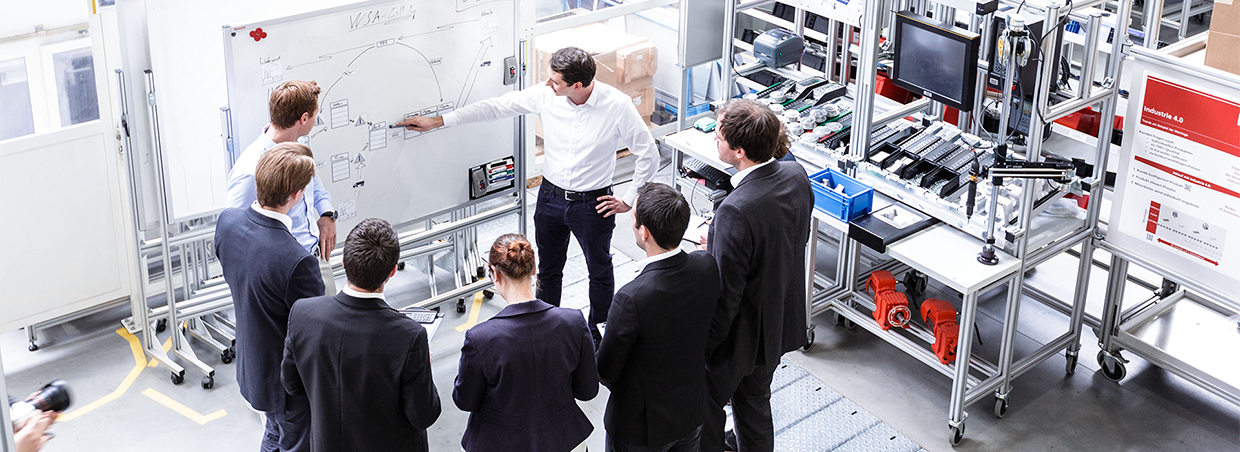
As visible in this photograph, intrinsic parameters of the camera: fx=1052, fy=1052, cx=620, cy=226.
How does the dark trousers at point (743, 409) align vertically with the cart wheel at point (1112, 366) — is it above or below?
above

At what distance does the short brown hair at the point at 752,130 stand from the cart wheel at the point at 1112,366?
7.81 feet

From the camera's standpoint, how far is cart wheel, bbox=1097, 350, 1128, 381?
498 centimetres

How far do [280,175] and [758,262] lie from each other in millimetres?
1609

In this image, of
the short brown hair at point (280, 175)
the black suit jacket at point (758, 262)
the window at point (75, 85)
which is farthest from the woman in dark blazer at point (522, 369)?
the window at point (75, 85)

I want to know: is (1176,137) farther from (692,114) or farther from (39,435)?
(39,435)

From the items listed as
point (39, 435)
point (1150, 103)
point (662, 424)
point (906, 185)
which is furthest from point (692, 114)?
point (39, 435)

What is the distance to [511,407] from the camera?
3.11 meters

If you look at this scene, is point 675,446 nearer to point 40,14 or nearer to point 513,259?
point 513,259

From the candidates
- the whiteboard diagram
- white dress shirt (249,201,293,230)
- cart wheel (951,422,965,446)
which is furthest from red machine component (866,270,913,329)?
white dress shirt (249,201,293,230)

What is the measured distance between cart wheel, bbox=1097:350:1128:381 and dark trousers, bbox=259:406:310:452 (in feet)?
12.0

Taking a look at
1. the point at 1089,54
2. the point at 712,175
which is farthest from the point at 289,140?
the point at 1089,54

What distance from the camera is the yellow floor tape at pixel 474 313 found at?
5473mm

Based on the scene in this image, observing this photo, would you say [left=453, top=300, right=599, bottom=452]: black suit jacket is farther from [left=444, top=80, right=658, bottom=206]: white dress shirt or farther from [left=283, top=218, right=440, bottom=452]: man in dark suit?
[left=444, top=80, right=658, bottom=206]: white dress shirt

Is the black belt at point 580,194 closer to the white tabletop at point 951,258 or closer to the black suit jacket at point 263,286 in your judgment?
the white tabletop at point 951,258
